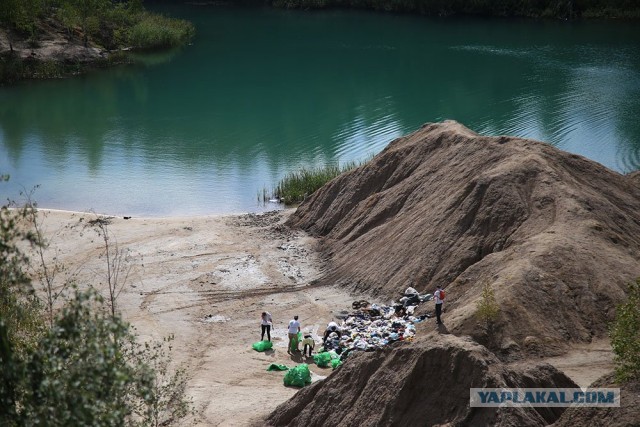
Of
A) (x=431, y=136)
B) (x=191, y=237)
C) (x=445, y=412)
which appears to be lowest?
(x=191, y=237)

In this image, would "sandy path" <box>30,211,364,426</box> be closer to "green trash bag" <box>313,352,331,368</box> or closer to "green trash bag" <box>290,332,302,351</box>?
"green trash bag" <box>313,352,331,368</box>

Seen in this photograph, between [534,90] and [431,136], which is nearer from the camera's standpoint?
[431,136]

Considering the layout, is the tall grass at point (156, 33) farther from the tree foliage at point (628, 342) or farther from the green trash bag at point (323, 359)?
the tree foliage at point (628, 342)

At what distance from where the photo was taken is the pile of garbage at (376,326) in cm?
2447

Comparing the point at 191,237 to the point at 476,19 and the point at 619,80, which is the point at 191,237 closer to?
the point at 619,80

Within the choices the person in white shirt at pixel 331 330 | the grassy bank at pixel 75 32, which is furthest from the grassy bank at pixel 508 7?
the person in white shirt at pixel 331 330

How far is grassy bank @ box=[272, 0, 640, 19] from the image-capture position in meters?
83.4

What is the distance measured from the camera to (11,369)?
11.1m

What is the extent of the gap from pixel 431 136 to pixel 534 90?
93.5ft

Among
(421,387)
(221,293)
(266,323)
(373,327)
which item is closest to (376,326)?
(373,327)

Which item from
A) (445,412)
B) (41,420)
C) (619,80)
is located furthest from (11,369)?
(619,80)

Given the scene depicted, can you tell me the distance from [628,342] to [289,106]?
45.0 meters

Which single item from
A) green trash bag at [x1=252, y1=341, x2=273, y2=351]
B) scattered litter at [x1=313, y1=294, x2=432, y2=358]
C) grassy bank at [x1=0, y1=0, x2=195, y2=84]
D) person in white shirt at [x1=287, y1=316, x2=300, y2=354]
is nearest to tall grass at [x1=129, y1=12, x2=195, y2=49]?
grassy bank at [x1=0, y1=0, x2=195, y2=84]

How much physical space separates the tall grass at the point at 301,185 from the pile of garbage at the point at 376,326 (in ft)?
44.7
